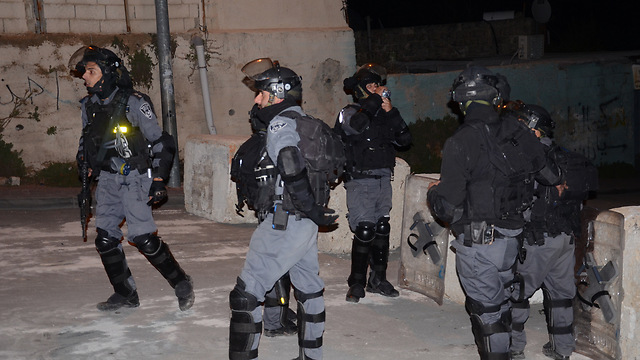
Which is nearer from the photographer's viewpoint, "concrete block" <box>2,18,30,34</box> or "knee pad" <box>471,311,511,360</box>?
"knee pad" <box>471,311,511,360</box>

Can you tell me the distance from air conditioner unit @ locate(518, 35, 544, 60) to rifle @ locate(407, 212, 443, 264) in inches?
500

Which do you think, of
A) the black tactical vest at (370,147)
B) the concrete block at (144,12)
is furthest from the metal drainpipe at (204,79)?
the black tactical vest at (370,147)

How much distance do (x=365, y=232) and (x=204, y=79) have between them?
7695mm

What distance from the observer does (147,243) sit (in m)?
6.56

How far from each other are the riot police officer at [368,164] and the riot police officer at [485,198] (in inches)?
75.5

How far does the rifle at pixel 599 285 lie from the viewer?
5.45 metres

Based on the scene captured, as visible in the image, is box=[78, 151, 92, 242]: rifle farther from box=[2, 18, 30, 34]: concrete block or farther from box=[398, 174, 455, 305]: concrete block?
box=[2, 18, 30, 34]: concrete block

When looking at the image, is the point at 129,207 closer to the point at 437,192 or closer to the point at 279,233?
the point at 279,233

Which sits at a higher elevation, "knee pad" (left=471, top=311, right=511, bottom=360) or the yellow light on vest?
the yellow light on vest

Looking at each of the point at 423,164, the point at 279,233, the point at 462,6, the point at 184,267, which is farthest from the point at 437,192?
the point at 462,6

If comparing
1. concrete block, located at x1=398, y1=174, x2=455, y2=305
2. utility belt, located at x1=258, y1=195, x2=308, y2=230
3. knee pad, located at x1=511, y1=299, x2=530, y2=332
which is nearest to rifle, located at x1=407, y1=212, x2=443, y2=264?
concrete block, located at x1=398, y1=174, x2=455, y2=305

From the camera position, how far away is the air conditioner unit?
18.6m

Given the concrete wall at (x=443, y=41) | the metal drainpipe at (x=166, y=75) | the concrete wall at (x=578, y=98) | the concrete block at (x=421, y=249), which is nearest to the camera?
the concrete block at (x=421, y=249)

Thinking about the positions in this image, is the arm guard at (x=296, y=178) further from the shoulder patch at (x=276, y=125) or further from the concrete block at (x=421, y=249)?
the concrete block at (x=421, y=249)
